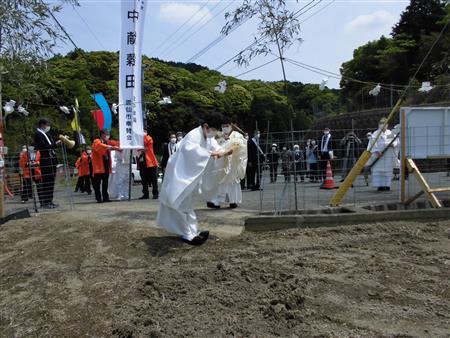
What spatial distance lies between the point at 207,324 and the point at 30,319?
1.90 m

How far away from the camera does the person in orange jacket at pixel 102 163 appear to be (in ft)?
39.5

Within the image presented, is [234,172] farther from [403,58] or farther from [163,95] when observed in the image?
[403,58]

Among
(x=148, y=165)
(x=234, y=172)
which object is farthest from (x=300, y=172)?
(x=148, y=165)

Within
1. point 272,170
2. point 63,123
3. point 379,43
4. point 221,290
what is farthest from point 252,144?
point 379,43

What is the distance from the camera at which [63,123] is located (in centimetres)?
3538

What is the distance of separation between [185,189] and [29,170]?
18.0 ft

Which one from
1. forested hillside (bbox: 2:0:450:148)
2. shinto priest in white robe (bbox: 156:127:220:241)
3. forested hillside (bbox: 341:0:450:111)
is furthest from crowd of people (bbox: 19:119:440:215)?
forested hillside (bbox: 341:0:450:111)

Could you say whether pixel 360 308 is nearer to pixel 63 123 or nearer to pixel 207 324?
pixel 207 324

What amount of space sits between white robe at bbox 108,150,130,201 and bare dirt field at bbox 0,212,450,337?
5.91 meters

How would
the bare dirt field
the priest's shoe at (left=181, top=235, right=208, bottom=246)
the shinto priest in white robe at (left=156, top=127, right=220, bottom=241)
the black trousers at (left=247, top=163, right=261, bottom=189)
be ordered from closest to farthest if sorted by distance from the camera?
the bare dirt field, the shinto priest in white robe at (left=156, top=127, right=220, bottom=241), the priest's shoe at (left=181, top=235, right=208, bottom=246), the black trousers at (left=247, top=163, right=261, bottom=189)

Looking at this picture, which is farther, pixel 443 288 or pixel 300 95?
pixel 300 95

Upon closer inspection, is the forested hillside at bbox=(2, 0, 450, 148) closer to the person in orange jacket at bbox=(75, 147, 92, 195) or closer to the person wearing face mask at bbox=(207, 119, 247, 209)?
the person in orange jacket at bbox=(75, 147, 92, 195)

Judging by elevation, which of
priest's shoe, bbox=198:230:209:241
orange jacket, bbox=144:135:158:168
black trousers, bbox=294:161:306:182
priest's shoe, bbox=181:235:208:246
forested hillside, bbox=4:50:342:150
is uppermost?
forested hillside, bbox=4:50:342:150

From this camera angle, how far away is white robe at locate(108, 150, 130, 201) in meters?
13.2
